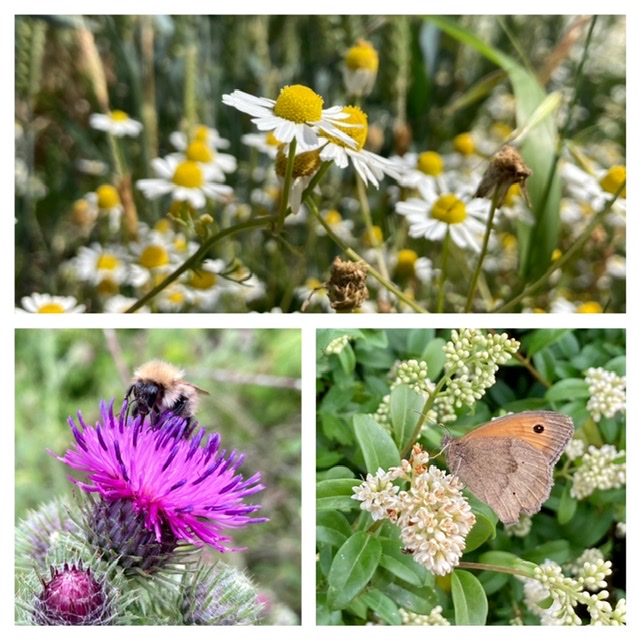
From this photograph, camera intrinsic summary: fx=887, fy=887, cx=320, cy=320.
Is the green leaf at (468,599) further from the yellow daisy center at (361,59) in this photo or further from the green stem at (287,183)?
the yellow daisy center at (361,59)

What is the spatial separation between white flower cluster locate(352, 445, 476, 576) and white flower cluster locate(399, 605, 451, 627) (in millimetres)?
44

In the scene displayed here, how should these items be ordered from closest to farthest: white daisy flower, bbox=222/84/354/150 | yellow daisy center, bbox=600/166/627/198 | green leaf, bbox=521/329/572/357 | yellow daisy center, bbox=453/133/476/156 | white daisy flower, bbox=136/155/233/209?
1. white daisy flower, bbox=222/84/354/150
2. green leaf, bbox=521/329/572/357
3. yellow daisy center, bbox=600/166/627/198
4. white daisy flower, bbox=136/155/233/209
5. yellow daisy center, bbox=453/133/476/156

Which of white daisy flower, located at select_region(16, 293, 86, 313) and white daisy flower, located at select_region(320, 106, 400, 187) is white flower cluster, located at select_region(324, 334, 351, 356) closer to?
white daisy flower, located at select_region(320, 106, 400, 187)

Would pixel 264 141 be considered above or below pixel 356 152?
above

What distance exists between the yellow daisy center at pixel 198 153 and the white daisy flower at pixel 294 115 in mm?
508

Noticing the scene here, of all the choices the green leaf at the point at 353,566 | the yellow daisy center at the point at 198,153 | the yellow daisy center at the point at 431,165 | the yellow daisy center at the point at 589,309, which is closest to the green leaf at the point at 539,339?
the green leaf at the point at 353,566

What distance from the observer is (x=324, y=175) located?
3.15 feet

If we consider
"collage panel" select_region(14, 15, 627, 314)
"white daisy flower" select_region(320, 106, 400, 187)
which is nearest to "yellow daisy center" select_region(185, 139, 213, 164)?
"collage panel" select_region(14, 15, 627, 314)

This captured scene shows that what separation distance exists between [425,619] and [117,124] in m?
0.87

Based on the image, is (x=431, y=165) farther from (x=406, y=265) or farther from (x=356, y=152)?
(x=356, y=152)

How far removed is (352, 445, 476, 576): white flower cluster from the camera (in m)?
0.74

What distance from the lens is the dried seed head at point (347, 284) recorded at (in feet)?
2.29

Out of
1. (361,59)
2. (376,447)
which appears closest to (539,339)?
(376,447)

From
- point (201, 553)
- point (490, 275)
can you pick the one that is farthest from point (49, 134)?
point (201, 553)
